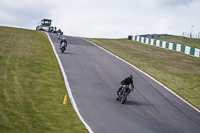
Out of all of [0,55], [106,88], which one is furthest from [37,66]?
[106,88]

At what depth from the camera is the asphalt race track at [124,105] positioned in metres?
14.9

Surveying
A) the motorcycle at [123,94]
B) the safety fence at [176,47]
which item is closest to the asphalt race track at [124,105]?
the motorcycle at [123,94]

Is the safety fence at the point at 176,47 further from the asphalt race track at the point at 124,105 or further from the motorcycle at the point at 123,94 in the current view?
the motorcycle at the point at 123,94

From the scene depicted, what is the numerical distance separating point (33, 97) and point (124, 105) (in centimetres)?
492

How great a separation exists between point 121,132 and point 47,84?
854 cm

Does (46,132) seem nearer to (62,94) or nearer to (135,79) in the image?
(62,94)

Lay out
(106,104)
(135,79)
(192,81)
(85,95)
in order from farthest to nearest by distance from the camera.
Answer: (192,81) → (135,79) → (85,95) → (106,104)

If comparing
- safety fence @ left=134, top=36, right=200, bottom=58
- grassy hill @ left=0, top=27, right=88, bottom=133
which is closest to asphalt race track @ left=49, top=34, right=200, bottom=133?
grassy hill @ left=0, top=27, right=88, bottom=133

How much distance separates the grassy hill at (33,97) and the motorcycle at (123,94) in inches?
123

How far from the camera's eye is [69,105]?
17.0 m

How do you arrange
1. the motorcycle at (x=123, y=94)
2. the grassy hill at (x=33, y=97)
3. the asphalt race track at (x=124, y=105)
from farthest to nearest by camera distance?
the motorcycle at (x=123, y=94), the asphalt race track at (x=124, y=105), the grassy hill at (x=33, y=97)

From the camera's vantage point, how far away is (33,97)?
17344 millimetres

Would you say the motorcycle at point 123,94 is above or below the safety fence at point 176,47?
below

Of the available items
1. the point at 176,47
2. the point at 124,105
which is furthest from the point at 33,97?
the point at 176,47
